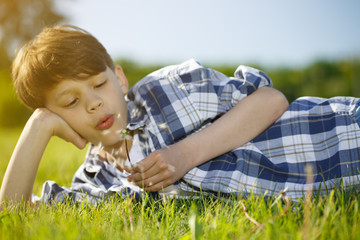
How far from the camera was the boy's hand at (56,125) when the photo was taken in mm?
1992

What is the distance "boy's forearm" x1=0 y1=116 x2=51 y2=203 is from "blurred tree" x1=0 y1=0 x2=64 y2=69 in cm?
1737

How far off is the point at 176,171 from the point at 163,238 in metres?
0.52

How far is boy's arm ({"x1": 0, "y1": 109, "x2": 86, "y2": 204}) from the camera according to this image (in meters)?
1.92

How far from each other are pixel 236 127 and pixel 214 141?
5.2 inches

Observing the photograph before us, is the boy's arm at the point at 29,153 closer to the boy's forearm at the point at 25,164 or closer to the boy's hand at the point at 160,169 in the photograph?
the boy's forearm at the point at 25,164

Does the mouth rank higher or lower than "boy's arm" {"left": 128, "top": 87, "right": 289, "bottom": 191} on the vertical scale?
higher

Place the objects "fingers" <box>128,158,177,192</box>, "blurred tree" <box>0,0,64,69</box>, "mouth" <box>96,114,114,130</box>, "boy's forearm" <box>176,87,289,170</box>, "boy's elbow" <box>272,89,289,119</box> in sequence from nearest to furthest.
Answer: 1. "fingers" <box>128,158,177,192</box>
2. "boy's forearm" <box>176,87,289,170</box>
3. "boy's elbow" <box>272,89,289,119</box>
4. "mouth" <box>96,114,114,130</box>
5. "blurred tree" <box>0,0,64,69</box>

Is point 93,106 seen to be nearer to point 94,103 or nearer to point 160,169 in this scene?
point 94,103

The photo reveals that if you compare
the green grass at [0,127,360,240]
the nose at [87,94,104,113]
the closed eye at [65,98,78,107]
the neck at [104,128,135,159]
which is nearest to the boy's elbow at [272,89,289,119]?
the green grass at [0,127,360,240]

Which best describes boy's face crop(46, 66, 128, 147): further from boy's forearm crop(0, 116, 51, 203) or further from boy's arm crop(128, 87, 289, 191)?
boy's arm crop(128, 87, 289, 191)

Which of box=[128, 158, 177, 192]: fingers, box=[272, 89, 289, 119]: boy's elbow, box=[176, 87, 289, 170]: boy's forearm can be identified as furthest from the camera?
box=[272, 89, 289, 119]: boy's elbow

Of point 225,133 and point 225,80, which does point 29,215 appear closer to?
point 225,133

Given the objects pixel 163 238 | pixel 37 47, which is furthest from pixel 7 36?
pixel 163 238

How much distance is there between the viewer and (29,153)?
1.96m
